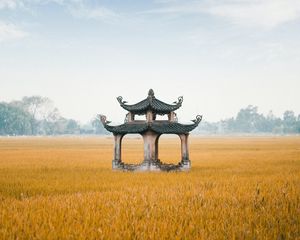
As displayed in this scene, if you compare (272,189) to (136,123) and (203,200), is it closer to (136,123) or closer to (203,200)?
(203,200)

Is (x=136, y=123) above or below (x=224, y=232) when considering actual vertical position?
above

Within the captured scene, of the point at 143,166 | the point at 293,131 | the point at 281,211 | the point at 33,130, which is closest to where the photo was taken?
the point at 281,211

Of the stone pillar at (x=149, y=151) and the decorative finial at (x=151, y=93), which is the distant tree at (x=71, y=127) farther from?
the stone pillar at (x=149, y=151)

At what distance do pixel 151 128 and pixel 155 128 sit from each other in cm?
23

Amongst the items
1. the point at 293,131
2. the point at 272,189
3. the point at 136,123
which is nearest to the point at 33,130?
the point at 293,131

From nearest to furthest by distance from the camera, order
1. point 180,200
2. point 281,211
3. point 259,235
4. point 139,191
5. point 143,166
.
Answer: point 259,235 < point 281,211 < point 180,200 < point 139,191 < point 143,166

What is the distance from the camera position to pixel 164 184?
15.8 m

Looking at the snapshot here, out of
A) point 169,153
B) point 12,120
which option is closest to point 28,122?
point 12,120

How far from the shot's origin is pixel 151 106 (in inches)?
899

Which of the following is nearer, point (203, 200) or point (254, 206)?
point (254, 206)

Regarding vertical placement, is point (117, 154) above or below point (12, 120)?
below

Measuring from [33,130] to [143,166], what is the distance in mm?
143036

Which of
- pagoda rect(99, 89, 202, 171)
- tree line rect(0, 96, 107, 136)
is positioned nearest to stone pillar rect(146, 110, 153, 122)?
pagoda rect(99, 89, 202, 171)

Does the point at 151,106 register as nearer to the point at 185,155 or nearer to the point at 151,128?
the point at 151,128
